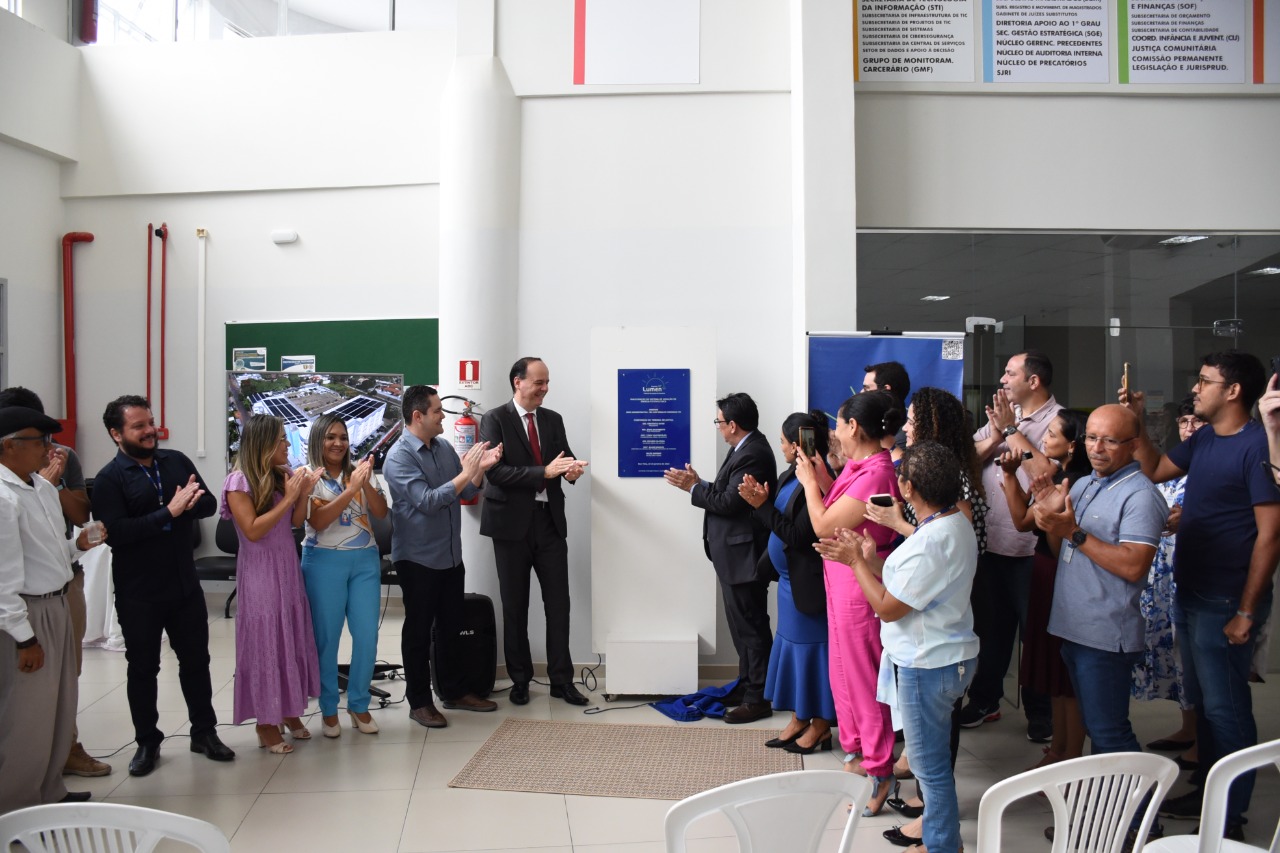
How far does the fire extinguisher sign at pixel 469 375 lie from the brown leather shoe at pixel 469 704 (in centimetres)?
170

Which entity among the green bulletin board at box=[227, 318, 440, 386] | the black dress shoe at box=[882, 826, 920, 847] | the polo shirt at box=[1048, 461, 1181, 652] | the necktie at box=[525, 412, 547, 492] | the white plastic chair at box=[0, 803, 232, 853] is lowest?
the black dress shoe at box=[882, 826, 920, 847]

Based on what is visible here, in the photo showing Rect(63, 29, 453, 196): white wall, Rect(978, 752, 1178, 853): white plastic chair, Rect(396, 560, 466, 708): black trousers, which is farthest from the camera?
Rect(63, 29, 453, 196): white wall

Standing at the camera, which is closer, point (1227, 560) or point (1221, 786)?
point (1221, 786)

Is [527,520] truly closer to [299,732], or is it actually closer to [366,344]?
[299,732]

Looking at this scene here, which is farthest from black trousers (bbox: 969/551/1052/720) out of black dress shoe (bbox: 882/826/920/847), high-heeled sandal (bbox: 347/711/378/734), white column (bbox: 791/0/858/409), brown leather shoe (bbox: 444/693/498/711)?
high-heeled sandal (bbox: 347/711/378/734)

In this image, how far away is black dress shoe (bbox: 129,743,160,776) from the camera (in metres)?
3.76

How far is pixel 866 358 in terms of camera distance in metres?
4.81

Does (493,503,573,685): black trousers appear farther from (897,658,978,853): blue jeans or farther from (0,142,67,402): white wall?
(0,142,67,402): white wall

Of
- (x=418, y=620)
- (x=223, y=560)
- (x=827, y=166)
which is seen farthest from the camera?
(x=223, y=560)

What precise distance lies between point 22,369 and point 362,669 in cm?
404

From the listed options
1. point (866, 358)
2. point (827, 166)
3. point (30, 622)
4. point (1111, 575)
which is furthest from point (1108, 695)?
point (30, 622)

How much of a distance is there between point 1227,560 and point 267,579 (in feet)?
12.3

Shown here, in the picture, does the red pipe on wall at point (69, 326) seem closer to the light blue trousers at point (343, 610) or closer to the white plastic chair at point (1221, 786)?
the light blue trousers at point (343, 610)

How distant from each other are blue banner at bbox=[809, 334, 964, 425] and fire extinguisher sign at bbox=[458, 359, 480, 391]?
187cm
